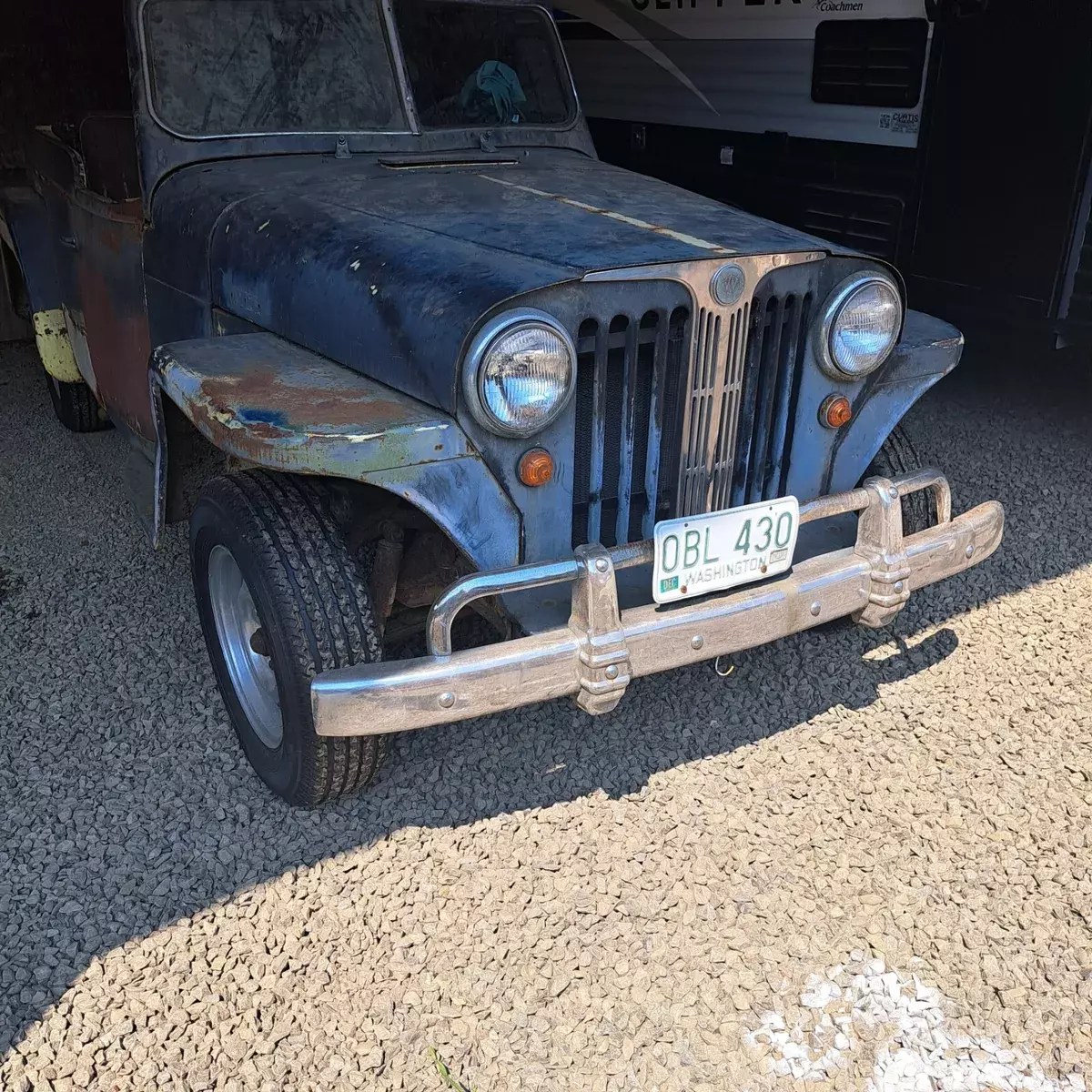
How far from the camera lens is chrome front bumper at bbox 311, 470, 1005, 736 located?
2.06 m

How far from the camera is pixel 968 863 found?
236 cm

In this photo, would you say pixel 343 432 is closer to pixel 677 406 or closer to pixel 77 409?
pixel 677 406

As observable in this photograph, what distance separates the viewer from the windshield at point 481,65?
3344 millimetres

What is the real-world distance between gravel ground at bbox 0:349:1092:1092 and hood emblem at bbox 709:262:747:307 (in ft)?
3.86

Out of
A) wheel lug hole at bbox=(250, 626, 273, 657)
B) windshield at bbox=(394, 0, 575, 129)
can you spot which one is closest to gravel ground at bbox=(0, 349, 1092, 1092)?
wheel lug hole at bbox=(250, 626, 273, 657)

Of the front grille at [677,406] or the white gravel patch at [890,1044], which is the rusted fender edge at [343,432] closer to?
the front grille at [677,406]

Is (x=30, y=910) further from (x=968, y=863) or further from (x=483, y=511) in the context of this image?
(x=968, y=863)

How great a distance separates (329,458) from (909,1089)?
1.57 m

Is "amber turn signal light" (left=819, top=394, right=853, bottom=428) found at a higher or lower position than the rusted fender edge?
lower

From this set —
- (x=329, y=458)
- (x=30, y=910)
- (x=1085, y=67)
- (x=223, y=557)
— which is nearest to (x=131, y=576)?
(x=223, y=557)

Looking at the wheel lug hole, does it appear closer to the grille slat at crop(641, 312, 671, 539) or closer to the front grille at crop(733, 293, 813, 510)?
the grille slat at crop(641, 312, 671, 539)

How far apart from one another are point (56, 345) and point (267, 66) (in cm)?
191

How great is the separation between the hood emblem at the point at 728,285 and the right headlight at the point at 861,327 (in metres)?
0.32

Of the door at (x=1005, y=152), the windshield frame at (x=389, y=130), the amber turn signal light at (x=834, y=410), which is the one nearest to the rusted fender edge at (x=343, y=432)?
the amber turn signal light at (x=834, y=410)
